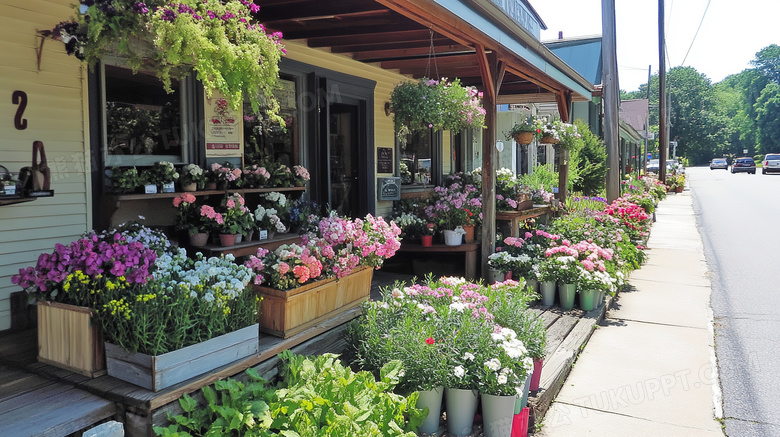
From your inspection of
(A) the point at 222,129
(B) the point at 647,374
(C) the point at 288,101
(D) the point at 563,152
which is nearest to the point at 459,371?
(B) the point at 647,374

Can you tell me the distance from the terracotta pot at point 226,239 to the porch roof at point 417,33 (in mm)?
1958

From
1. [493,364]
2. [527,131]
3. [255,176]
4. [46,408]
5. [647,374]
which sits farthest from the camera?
[527,131]

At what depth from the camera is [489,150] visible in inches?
244

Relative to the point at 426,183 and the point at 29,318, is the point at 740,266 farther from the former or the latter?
the point at 29,318

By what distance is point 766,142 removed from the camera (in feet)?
240

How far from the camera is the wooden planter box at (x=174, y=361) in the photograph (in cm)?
263

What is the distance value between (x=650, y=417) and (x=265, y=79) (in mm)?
3194

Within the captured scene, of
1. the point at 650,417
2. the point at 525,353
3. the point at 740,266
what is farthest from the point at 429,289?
the point at 740,266

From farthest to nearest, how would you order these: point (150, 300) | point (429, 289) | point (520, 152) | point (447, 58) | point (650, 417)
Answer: point (520, 152) < point (447, 58) < point (429, 289) < point (650, 417) < point (150, 300)

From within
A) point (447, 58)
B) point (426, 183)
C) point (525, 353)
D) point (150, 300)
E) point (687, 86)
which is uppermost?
point (687, 86)

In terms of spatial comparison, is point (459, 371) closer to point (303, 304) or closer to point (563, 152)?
point (303, 304)

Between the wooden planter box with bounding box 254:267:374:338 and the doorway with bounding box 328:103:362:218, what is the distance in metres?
2.83

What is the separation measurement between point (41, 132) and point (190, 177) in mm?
1098

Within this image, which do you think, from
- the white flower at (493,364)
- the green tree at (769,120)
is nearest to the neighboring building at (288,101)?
the white flower at (493,364)
